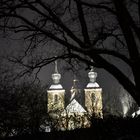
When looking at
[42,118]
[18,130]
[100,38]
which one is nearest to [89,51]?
[100,38]

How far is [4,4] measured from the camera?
41.7 feet

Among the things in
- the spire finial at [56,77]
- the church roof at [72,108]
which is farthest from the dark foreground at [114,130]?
the spire finial at [56,77]

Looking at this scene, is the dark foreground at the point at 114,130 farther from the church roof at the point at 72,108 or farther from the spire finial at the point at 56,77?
the spire finial at the point at 56,77

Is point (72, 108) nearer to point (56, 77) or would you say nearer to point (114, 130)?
point (56, 77)

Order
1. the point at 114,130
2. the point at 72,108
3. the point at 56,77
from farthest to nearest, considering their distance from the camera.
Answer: the point at 56,77 < the point at 72,108 < the point at 114,130

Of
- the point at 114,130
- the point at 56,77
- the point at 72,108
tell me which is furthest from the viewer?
the point at 56,77

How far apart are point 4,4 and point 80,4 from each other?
8.76ft

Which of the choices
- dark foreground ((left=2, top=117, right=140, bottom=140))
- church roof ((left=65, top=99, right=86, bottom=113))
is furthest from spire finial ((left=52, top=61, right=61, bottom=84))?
dark foreground ((left=2, top=117, right=140, bottom=140))

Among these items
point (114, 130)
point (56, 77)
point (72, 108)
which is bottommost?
point (114, 130)

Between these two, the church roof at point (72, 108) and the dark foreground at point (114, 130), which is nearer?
the dark foreground at point (114, 130)

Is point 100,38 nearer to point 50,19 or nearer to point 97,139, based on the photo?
point 50,19

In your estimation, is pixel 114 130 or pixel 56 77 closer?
pixel 114 130

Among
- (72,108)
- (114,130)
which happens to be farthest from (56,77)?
(114,130)

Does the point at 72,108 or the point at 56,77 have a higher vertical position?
the point at 56,77
